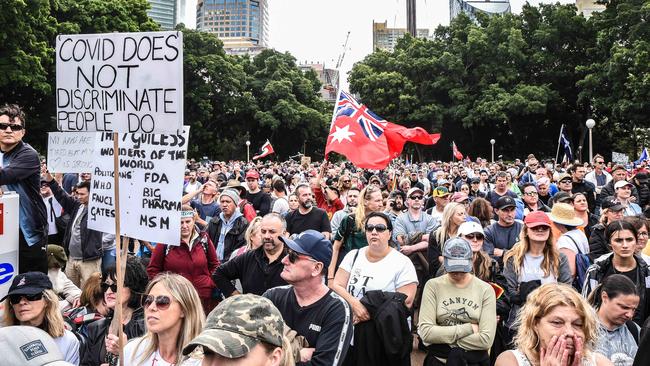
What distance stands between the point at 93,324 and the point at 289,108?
47901mm

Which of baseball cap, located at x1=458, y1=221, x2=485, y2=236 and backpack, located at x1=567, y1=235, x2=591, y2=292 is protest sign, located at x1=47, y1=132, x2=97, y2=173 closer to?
baseball cap, located at x1=458, y1=221, x2=485, y2=236

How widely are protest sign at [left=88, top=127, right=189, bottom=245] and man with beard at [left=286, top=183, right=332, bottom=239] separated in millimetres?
3676

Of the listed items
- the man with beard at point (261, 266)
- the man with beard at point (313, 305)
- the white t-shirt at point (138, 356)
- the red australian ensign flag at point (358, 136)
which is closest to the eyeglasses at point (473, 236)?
the man with beard at point (261, 266)

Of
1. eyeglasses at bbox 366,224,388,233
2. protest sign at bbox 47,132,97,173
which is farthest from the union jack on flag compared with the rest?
eyeglasses at bbox 366,224,388,233

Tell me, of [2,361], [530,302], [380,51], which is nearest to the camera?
[2,361]

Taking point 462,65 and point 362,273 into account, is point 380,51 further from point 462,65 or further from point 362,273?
point 362,273

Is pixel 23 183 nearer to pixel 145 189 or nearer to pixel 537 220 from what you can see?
pixel 145 189

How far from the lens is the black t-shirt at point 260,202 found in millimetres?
10492

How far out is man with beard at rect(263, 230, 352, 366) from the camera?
3.61 m

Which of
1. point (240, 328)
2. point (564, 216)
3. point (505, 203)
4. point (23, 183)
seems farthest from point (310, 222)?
point (240, 328)

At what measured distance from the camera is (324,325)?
3.72 meters

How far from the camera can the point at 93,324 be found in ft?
14.6

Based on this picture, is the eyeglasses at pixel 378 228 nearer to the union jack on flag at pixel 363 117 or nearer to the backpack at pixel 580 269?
the backpack at pixel 580 269

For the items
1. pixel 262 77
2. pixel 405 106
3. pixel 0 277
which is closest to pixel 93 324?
pixel 0 277
